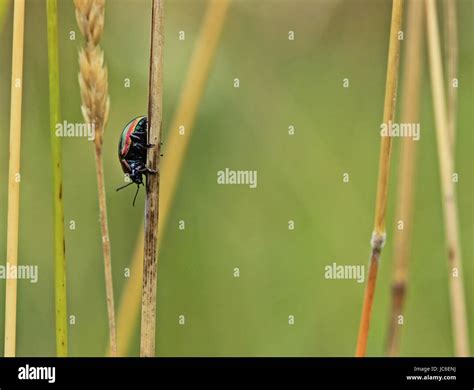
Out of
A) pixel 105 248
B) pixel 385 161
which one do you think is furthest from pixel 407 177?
pixel 105 248

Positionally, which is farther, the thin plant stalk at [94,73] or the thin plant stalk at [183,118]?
the thin plant stalk at [183,118]

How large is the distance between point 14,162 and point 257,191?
164cm

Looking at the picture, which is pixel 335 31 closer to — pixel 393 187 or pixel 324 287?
pixel 393 187

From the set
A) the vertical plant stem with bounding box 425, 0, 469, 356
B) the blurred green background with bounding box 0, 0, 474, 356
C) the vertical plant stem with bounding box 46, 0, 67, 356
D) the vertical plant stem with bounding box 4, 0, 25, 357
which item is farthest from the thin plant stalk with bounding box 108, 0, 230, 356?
the vertical plant stem with bounding box 425, 0, 469, 356

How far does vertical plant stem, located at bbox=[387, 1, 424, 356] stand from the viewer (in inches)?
91.6

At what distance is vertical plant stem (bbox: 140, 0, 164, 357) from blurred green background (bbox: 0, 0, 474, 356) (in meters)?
0.96

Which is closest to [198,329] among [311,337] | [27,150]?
[311,337]

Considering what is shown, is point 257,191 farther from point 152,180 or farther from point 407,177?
point 152,180

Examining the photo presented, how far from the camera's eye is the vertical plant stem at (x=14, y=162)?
1706 mm

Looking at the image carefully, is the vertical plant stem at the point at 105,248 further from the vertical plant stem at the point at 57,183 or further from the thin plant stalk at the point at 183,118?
the thin plant stalk at the point at 183,118

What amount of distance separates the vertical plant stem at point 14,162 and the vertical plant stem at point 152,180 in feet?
1.38

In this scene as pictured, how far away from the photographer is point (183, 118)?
2629 millimetres

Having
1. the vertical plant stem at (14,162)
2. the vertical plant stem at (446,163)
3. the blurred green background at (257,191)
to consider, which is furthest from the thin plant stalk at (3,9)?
the vertical plant stem at (446,163)
